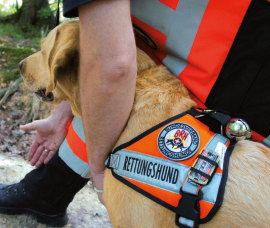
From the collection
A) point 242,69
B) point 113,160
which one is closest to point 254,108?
point 242,69

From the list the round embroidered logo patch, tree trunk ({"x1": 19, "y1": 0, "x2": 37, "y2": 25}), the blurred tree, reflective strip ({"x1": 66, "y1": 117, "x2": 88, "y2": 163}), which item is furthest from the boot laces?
tree trunk ({"x1": 19, "y1": 0, "x2": 37, "y2": 25})

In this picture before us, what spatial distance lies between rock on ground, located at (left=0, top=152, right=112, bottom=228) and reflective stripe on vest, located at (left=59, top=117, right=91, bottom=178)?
2.72ft

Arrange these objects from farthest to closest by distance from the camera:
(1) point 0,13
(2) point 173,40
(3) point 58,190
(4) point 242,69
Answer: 1. (1) point 0,13
2. (3) point 58,190
3. (2) point 173,40
4. (4) point 242,69

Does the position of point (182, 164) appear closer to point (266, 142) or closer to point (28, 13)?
point (266, 142)

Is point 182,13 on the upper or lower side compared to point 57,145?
upper

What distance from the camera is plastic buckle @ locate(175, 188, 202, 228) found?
44.0 inches

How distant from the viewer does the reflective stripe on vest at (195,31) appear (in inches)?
52.3

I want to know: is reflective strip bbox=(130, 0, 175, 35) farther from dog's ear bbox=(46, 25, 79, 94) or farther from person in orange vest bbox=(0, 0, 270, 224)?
dog's ear bbox=(46, 25, 79, 94)

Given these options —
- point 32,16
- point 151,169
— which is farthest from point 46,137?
point 32,16

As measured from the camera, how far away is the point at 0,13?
1191 centimetres

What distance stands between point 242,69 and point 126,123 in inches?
29.8

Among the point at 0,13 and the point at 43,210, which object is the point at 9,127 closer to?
the point at 43,210

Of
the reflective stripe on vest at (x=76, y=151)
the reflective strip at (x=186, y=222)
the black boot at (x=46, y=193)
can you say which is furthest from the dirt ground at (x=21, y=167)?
the reflective strip at (x=186, y=222)

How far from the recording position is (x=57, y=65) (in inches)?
59.4
